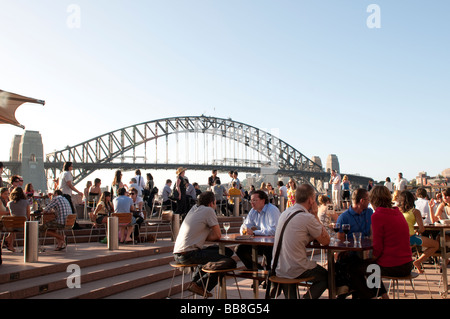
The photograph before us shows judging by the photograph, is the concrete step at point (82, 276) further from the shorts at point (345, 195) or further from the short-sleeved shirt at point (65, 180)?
the shorts at point (345, 195)

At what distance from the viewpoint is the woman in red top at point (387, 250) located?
4363mm

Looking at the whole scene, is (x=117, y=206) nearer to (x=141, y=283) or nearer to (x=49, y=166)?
(x=141, y=283)

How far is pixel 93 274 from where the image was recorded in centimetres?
602

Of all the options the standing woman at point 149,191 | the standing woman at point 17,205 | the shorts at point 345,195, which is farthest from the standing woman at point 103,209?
the shorts at point 345,195

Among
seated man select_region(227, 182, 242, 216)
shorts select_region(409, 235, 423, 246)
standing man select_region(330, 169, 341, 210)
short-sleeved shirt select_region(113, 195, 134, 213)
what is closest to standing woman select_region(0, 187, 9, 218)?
short-sleeved shirt select_region(113, 195, 134, 213)

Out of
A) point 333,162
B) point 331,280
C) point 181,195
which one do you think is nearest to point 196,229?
point 331,280

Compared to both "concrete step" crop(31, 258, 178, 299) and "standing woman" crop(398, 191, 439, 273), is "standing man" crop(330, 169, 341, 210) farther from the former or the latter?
"concrete step" crop(31, 258, 178, 299)

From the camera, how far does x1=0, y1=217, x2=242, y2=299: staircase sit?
17.3 feet

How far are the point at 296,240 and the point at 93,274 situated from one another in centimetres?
333

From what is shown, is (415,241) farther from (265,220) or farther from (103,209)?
(103,209)

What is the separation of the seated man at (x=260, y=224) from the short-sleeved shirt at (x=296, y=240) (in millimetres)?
1672
